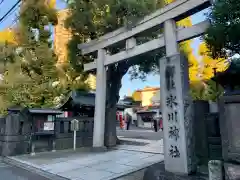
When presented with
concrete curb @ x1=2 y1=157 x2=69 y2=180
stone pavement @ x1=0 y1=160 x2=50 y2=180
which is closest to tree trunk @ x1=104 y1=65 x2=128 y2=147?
concrete curb @ x1=2 y1=157 x2=69 y2=180

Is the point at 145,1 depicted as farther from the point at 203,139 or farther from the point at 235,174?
the point at 235,174

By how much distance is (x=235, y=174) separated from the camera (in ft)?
13.1

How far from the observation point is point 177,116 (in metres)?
5.61

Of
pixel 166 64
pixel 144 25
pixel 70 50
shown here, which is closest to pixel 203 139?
pixel 166 64

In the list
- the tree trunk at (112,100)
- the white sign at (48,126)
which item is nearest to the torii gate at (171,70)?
the tree trunk at (112,100)

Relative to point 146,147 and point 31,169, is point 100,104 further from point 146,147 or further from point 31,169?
point 31,169

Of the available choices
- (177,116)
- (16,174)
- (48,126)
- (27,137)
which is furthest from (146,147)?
(16,174)

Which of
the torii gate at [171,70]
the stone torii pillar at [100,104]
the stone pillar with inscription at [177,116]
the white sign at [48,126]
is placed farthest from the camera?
the white sign at [48,126]

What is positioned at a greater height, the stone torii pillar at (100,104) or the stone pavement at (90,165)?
the stone torii pillar at (100,104)

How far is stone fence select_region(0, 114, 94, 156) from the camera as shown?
10.3 m

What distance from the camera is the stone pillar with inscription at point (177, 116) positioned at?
5.36 m

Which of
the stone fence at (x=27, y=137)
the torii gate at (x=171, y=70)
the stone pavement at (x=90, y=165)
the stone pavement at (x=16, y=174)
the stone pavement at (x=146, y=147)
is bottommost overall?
the stone pavement at (x=16, y=174)

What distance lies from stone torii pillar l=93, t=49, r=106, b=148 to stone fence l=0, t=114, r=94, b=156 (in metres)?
2.01

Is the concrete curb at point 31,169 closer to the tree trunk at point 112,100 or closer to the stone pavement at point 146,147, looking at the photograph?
the tree trunk at point 112,100
